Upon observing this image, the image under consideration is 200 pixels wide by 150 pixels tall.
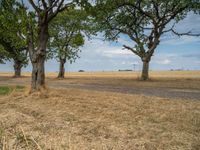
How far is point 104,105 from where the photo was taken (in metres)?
15.3

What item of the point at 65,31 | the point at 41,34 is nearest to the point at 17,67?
the point at 65,31

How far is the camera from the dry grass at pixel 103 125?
8992mm

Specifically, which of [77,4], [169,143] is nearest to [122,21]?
[77,4]

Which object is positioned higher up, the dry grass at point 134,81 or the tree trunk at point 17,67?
the tree trunk at point 17,67

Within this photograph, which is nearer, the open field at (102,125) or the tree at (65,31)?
the open field at (102,125)

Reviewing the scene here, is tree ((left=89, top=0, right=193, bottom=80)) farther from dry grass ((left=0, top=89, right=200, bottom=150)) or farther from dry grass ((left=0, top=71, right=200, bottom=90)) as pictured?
dry grass ((left=0, top=89, right=200, bottom=150))

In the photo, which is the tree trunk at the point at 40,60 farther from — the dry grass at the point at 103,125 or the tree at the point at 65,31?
the tree at the point at 65,31

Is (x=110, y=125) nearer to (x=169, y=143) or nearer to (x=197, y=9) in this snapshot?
(x=169, y=143)

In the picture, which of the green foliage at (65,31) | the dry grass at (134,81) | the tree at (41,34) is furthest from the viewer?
the green foliage at (65,31)

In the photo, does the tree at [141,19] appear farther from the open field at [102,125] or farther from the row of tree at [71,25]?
the open field at [102,125]

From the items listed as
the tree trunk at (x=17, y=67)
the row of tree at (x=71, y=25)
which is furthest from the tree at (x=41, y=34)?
the tree trunk at (x=17, y=67)

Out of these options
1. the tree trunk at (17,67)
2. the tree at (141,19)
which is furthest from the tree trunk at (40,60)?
the tree trunk at (17,67)

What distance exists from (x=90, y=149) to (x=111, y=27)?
120 feet

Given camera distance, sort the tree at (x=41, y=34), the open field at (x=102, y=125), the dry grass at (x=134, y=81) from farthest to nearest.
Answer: the dry grass at (x=134, y=81) → the tree at (x=41, y=34) → the open field at (x=102, y=125)
